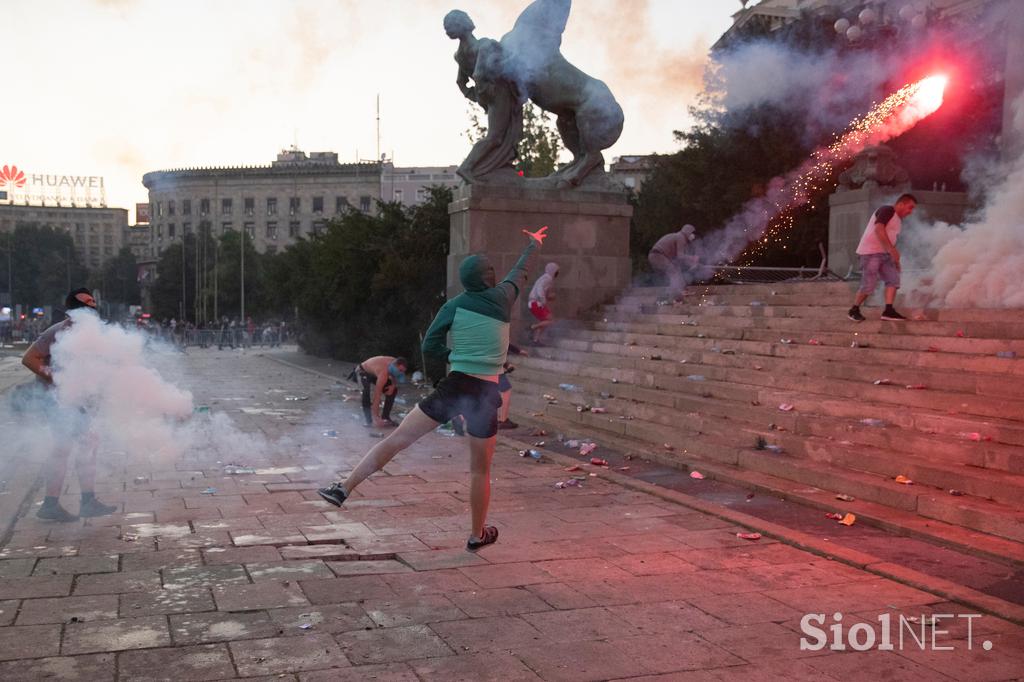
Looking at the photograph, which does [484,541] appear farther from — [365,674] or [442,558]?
[365,674]

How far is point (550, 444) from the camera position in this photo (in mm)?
10977

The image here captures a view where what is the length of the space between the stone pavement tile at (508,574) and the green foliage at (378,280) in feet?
47.4

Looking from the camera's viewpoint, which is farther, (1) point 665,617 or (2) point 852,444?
(2) point 852,444

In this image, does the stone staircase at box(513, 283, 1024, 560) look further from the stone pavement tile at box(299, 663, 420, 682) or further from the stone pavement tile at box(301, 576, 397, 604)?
the stone pavement tile at box(299, 663, 420, 682)

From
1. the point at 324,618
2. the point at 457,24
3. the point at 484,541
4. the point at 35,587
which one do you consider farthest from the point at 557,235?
the point at 324,618

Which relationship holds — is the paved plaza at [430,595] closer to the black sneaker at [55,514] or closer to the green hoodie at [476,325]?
the black sneaker at [55,514]

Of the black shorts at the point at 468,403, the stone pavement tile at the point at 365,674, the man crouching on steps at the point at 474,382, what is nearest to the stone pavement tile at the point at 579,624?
the stone pavement tile at the point at 365,674

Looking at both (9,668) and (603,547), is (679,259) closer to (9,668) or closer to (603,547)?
(603,547)

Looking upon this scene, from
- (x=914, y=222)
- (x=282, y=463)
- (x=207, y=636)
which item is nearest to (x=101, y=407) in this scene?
(x=282, y=463)

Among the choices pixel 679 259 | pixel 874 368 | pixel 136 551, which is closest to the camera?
pixel 136 551

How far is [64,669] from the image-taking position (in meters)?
3.95

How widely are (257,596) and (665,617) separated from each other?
2.12 meters

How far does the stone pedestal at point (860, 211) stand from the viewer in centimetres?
1531

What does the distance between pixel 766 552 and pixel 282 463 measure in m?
5.28
